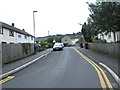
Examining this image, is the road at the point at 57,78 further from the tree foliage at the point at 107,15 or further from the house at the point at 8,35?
the house at the point at 8,35

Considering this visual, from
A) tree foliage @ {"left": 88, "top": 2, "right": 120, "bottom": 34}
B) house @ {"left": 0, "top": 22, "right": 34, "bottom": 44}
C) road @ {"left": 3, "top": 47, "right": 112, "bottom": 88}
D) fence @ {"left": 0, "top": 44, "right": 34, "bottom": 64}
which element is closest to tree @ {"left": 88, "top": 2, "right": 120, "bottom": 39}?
tree foliage @ {"left": 88, "top": 2, "right": 120, "bottom": 34}

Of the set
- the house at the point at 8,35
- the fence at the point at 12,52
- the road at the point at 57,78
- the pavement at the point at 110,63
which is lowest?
the road at the point at 57,78

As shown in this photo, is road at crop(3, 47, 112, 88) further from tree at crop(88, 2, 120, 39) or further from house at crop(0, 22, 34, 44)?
house at crop(0, 22, 34, 44)

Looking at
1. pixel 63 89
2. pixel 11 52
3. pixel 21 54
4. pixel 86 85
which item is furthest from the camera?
pixel 21 54

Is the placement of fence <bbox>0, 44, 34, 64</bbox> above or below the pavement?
above

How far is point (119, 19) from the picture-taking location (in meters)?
15.2

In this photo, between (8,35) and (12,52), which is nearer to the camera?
(12,52)

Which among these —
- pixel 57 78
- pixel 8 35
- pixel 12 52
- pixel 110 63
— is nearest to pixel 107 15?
pixel 110 63

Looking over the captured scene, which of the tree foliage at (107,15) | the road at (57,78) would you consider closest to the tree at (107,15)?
the tree foliage at (107,15)

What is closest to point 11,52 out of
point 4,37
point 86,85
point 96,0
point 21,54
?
point 21,54

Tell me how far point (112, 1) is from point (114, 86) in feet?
34.6

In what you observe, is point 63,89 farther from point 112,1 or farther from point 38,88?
point 112,1

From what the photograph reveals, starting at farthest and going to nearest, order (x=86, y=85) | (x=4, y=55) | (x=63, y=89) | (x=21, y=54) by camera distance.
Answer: (x=21, y=54) < (x=4, y=55) < (x=86, y=85) < (x=63, y=89)

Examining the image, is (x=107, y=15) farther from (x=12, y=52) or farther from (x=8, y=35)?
(x=8, y=35)
